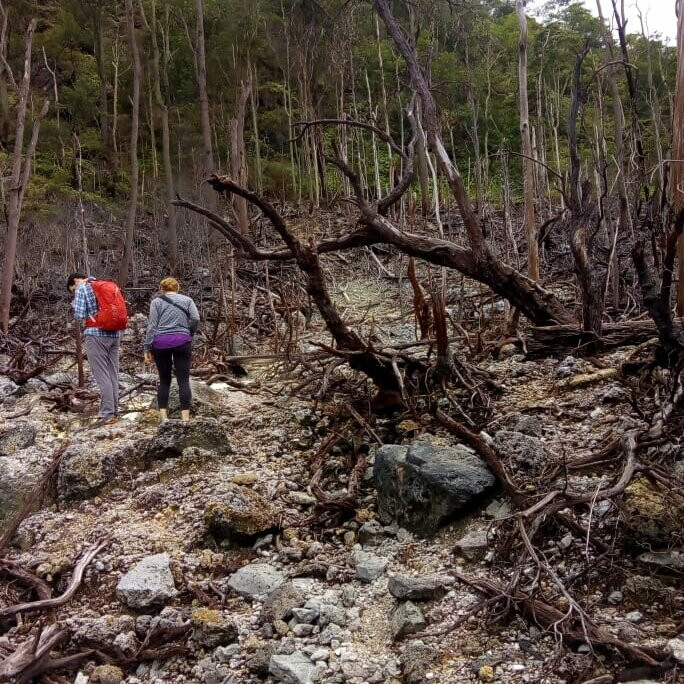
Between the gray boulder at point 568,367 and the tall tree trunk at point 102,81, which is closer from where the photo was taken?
the gray boulder at point 568,367

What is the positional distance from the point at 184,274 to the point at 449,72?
12070mm

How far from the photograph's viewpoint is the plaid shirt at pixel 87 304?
5980mm

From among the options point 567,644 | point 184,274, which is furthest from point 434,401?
point 184,274

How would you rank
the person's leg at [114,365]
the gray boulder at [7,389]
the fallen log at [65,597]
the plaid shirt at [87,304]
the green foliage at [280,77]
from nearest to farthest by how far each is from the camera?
the fallen log at [65,597]
the plaid shirt at [87,304]
the person's leg at [114,365]
the gray boulder at [7,389]
the green foliage at [280,77]

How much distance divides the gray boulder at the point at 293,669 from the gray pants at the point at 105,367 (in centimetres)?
364

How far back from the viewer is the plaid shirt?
5980mm

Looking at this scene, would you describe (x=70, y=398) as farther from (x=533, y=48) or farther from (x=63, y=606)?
(x=533, y=48)

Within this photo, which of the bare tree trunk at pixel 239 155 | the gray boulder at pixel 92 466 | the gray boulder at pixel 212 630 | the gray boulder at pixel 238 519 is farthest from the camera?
the bare tree trunk at pixel 239 155

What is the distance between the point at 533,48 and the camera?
2147 centimetres

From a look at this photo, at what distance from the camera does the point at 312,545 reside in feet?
14.1

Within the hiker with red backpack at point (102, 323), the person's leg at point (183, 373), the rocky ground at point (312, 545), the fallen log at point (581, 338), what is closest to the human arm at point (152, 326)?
the person's leg at point (183, 373)

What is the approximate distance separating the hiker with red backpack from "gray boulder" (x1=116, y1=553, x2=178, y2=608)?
2325mm

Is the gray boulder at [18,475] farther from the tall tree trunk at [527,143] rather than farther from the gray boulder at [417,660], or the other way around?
the tall tree trunk at [527,143]

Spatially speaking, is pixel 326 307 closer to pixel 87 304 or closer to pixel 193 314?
pixel 193 314
